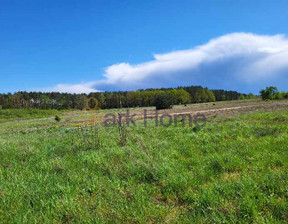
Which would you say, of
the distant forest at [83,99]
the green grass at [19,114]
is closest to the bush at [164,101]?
the green grass at [19,114]

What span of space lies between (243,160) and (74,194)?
4039 millimetres

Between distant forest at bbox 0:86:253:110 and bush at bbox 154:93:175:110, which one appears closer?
bush at bbox 154:93:175:110

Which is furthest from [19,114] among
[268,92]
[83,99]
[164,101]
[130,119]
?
[268,92]

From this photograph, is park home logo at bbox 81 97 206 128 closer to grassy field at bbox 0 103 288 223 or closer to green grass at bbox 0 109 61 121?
grassy field at bbox 0 103 288 223

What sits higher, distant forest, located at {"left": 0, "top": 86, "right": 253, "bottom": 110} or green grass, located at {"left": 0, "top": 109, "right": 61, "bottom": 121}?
distant forest, located at {"left": 0, "top": 86, "right": 253, "bottom": 110}

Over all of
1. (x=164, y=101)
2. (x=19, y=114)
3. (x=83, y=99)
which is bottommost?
(x=19, y=114)

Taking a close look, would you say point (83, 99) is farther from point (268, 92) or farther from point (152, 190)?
point (152, 190)

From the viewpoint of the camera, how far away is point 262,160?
186 inches

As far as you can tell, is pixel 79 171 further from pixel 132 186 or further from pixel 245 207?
pixel 245 207

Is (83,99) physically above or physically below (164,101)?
above

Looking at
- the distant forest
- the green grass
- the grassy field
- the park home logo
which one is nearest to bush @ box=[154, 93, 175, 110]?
the park home logo

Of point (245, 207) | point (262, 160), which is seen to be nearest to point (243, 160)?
point (262, 160)

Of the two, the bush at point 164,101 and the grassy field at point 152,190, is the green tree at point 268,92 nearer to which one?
the bush at point 164,101

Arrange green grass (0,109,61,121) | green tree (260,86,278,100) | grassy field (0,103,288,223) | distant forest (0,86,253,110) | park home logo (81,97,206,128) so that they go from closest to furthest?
grassy field (0,103,288,223), park home logo (81,97,206,128), green grass (0,109,61,121), green tree (260,86,278,100), distant forest (0,86,253,110)
